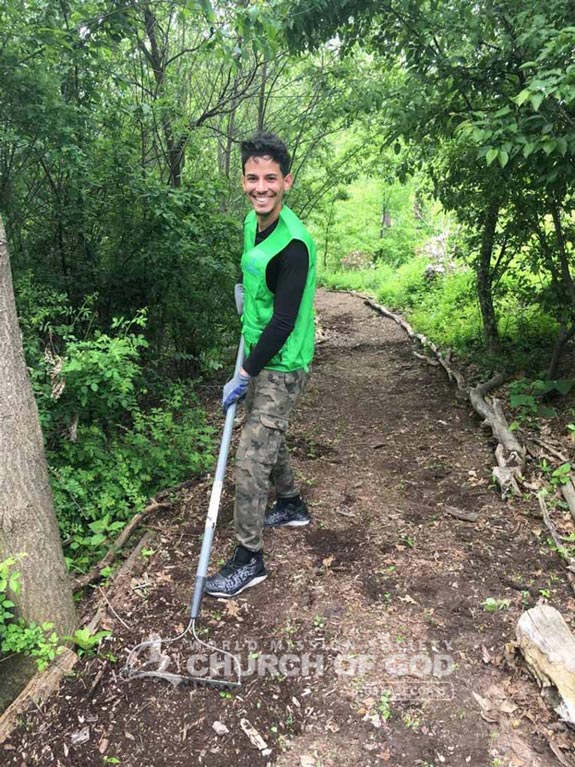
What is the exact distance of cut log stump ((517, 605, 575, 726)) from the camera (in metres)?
2.27

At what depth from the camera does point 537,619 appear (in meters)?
2.61

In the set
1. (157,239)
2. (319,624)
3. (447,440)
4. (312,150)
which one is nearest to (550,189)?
(447,440)

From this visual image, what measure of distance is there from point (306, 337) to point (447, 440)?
8.90 feet

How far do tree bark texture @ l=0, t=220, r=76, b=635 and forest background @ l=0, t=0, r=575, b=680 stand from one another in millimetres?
133

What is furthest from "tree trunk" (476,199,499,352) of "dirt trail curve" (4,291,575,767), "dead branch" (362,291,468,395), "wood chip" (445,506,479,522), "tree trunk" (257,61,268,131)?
"tree trunk" (257,61,268,131)

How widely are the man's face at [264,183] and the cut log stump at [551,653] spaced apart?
253 cm

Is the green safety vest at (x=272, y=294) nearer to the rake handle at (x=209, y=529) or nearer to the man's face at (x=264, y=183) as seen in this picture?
the man's face at (x=264, y=183)

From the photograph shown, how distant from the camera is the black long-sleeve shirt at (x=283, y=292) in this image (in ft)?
9.29

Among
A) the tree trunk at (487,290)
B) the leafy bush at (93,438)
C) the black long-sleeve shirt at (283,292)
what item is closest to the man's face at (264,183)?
the black long-sleeve shirt at (283,292)

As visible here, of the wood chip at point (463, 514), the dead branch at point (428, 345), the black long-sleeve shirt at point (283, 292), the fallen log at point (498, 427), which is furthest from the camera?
the dead branch at point (428, 345)

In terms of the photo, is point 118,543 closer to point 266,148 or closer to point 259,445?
point 259,445

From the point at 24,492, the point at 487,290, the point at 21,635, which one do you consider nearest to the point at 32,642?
the point at 21,635

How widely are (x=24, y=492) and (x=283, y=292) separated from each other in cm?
162

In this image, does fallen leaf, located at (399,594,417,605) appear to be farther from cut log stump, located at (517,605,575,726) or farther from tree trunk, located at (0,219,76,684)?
tree trunk, located at (0,219,76,684)
